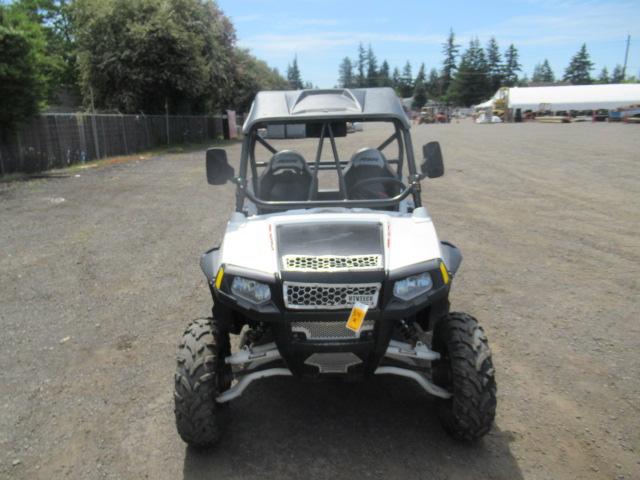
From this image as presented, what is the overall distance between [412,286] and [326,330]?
52 centimetres

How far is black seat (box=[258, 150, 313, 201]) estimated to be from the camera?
437 centimetres

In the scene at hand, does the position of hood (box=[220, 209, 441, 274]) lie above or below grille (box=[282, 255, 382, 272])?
above

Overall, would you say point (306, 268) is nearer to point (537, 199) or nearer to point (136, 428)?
point (136, 428)

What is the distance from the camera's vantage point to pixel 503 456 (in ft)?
10.6

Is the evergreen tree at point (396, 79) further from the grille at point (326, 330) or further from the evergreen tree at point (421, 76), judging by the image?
the grille at point (326, 330)

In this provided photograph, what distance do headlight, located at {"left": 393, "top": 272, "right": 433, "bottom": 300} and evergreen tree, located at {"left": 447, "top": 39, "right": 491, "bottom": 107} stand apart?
4866 inches

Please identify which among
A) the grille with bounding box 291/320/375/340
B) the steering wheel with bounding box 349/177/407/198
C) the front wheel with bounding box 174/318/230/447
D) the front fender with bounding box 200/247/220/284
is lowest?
the front wheel with bounding box 174/318/230/447

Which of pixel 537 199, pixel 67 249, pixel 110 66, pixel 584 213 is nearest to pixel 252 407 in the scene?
pixel 67 249

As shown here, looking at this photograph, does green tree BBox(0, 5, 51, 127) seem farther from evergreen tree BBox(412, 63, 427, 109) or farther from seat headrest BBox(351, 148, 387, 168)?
evergreen tree BBox(412, 63, 427, 109)

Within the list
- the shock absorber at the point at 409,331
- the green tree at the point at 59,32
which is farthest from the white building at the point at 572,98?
the shock absorber at the point at 409,331

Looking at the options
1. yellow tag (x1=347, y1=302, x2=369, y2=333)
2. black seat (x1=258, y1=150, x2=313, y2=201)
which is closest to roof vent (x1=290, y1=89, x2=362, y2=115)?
black seat (x1=258, y1=150, x2=313, y2=201)

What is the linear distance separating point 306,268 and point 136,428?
5.31 feet

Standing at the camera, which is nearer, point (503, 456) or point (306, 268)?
point (306, 268)

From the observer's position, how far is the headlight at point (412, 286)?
Result: 9.91ft
